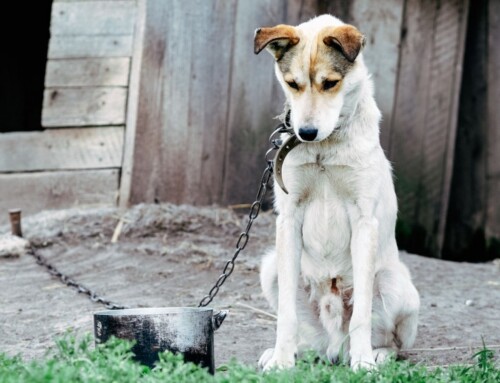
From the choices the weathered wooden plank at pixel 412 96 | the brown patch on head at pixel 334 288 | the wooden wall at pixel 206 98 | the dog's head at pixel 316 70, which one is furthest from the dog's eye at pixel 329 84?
the weathered wooden plank at pixel 412 96

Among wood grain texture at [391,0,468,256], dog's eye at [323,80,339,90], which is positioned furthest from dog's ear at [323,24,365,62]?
wood grain texture at [391,0,468,256]

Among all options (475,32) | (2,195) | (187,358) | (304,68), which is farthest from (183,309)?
(475,32)

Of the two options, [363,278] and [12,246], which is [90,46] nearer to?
[12,246]

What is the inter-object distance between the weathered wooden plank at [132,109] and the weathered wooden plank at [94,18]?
103 mm

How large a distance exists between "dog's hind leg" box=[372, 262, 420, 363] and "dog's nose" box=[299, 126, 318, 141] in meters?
0.87

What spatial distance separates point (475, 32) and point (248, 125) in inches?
87.1

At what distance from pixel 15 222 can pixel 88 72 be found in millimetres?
1352

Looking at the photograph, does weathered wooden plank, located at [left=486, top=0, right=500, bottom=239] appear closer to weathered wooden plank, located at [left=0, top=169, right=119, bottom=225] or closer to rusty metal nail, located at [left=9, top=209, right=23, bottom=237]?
weathered wooden plank, located at [left=0, top=169, right=119, bottom=225]

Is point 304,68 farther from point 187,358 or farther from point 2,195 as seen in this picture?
point 2,195

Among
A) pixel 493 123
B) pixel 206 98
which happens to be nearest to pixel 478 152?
pixel 493 123

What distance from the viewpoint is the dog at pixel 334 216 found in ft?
13.5

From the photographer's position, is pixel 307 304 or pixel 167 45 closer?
pixel 307 304

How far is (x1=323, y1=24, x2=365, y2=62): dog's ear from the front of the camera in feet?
13.3

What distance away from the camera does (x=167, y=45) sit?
23.5ft
